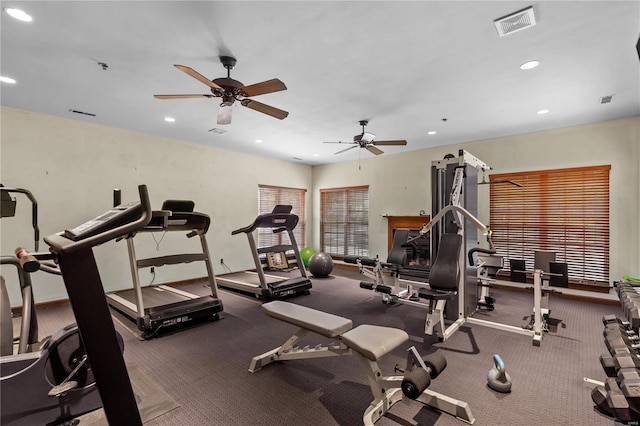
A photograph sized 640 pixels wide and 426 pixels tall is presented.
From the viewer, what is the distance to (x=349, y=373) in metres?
2.43

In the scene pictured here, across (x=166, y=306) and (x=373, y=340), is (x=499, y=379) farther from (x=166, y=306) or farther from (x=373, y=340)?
(x=166, y=306)

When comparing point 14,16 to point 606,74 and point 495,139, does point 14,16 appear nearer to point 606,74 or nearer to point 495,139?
point 606,74

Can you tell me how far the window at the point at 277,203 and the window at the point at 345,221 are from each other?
567 millimetres

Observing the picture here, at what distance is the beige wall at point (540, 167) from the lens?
13.9 ft

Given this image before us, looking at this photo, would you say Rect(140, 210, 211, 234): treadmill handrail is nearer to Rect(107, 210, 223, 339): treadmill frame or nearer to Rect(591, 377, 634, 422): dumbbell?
Rect(107, 210, 223, 339): treadmill frame

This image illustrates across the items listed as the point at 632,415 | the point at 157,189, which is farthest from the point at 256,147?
the point at 632,415

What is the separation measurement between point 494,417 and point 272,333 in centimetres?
217

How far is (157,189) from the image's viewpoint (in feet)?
17.4

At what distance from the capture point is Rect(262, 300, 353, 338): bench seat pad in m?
2.00

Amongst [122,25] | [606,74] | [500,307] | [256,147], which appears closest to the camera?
[122,25]

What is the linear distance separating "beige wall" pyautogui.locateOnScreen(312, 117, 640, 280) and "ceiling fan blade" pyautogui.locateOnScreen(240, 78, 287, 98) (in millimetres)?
4554

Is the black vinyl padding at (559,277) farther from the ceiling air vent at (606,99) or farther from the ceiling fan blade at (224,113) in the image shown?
the ceiling fan blade at (224,113)

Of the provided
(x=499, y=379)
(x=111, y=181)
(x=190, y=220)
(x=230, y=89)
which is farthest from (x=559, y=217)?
(x=111, y=181)

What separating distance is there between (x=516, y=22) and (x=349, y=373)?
3.04 m
